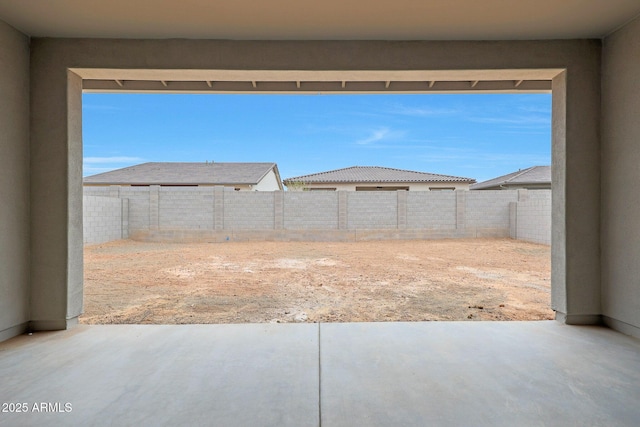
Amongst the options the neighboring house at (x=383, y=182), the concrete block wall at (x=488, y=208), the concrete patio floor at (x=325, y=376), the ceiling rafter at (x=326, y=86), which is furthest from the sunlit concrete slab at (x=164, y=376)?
the neighboring house at (x=383, y=182)

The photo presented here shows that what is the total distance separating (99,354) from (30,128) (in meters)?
2.09

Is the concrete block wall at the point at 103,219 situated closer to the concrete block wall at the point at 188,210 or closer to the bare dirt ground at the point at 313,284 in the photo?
the bare dirt ground at the point at 313,284

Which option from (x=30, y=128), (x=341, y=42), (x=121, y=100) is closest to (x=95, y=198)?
(x=30, y=128)

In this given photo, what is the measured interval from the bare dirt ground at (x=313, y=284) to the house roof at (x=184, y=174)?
27.3 ft

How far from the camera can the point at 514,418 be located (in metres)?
1.65

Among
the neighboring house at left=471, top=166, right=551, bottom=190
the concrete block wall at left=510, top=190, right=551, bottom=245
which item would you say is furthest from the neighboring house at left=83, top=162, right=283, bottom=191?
the neighboring house at left=471, top=166, right=551, bottom=190

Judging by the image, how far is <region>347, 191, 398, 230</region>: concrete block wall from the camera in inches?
453

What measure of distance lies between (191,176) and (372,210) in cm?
1196

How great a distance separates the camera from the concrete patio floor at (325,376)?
1.67 m

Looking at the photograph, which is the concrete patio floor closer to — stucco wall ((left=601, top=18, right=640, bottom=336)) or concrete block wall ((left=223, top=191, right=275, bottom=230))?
stucco wall ((left=601, top=18, right=640, bottom=336))

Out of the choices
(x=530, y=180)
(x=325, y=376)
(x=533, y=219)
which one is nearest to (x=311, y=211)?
(x=533, y=219)

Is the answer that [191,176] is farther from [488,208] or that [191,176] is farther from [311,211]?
[488,208]

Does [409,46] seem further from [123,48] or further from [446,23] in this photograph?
[123,48]

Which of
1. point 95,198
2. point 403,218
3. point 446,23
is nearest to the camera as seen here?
point 446,23
